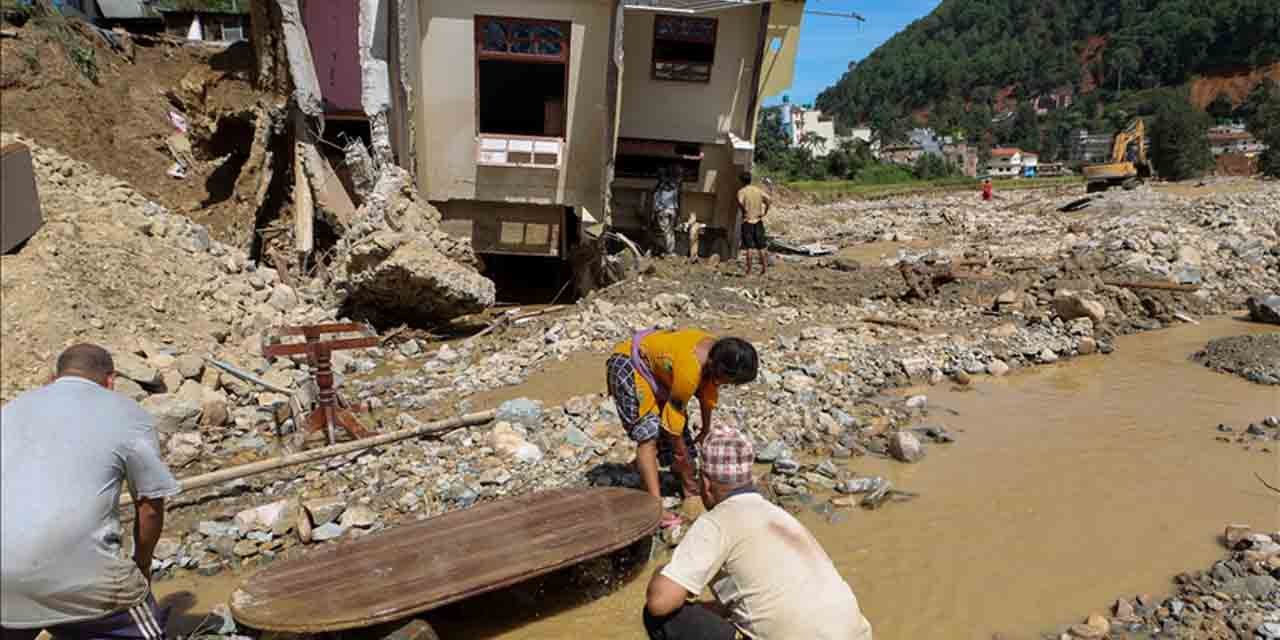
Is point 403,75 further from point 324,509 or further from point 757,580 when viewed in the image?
point 757,580

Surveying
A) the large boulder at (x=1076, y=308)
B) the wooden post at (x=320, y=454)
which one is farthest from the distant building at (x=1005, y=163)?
the wooden post at (x=320, y=454)

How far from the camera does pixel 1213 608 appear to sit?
3.33 m

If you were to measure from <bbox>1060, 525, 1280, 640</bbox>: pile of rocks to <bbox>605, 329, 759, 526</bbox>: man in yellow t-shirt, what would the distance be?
→ 1828 mm

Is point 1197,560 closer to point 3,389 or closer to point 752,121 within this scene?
point 3,389

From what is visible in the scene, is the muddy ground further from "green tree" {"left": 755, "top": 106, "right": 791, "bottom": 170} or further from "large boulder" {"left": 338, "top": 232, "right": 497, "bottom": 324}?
"green tree" {"left": 755, "top": 106, "right": 791, "bottom": 170}

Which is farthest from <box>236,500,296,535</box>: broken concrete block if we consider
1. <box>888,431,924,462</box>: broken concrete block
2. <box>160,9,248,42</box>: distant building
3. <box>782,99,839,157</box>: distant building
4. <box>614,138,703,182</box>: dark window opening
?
<box>782,99,839,157</box>: distant building

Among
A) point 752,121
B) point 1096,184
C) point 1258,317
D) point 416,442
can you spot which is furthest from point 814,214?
point 416,442

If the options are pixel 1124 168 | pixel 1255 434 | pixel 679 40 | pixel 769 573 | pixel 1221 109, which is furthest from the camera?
pixel 1221 109

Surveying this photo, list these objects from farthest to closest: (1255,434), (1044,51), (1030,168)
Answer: (1044,51) → (1030,168) → (1255,434)

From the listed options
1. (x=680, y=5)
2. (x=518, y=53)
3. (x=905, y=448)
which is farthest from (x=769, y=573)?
(x=680, y=5)

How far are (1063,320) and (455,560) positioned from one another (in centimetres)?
729

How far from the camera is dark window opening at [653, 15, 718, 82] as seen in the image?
11.2 meters

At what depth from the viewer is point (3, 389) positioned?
2.28 m

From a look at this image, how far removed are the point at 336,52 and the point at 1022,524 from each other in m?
8.70
